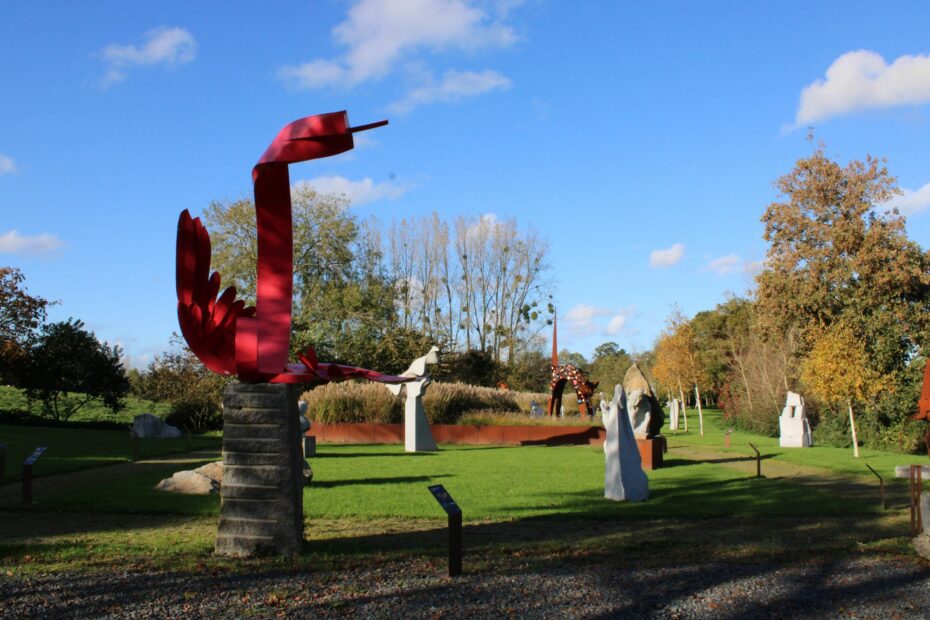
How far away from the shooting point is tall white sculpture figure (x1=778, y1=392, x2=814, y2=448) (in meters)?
22.2

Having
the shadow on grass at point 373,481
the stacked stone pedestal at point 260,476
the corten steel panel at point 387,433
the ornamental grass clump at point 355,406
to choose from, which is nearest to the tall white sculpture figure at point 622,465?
the shadow on grass at point 373,481

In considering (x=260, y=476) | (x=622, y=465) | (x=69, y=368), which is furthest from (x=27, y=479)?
(x=69, y=368)

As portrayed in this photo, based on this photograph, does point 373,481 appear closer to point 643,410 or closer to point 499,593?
point 643,410

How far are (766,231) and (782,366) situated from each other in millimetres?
6649

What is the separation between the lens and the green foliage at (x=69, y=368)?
2741 centimetres

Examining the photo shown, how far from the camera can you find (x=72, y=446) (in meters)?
19.5

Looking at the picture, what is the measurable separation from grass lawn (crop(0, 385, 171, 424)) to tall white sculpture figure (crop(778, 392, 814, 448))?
21.9 meters

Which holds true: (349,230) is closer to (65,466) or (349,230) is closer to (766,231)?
(766,231)

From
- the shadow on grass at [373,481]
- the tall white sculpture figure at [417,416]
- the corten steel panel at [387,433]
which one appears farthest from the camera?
the corten steel panel at [387,433]

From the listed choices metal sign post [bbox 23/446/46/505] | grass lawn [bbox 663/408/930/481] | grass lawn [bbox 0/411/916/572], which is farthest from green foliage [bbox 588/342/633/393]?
metal sign post [bbox 23/446/46/505]

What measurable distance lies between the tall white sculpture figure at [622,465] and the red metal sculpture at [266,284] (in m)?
5.03

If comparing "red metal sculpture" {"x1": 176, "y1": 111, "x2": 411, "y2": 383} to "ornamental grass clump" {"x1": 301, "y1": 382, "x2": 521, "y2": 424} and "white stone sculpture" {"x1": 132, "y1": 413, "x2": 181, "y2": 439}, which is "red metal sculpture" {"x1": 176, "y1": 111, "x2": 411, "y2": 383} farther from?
"white stone sculpture" {"x1": 132, "y1": 413, "x2": 181, "y2": 439}

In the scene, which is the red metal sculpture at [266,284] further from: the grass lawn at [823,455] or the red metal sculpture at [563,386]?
→ the red metal sculpture at [563,386]

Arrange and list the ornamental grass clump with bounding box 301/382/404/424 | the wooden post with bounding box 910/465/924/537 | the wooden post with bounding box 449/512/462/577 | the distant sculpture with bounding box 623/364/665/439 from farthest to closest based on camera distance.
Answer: the ornamental grass clump with bounding box 301/382/404/424
the distant sculpture with bounding box 623/364/665/439
the wooden post with bounding box 910/465/924/537
the wooden post with bounding box 449/512/462/577
